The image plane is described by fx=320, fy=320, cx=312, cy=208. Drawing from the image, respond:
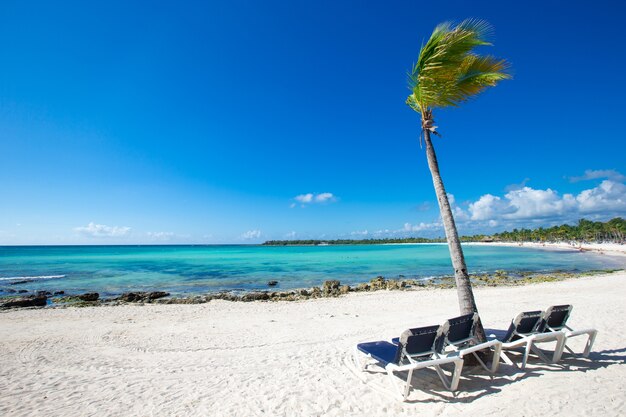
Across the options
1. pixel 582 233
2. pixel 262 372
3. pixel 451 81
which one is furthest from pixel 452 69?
pixel 582 233

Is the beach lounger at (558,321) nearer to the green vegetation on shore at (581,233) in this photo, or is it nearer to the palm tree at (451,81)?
the palm tree at (451,81)

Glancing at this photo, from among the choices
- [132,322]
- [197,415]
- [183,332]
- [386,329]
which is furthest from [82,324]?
[386,329]

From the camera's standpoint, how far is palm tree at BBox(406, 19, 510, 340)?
237 inches

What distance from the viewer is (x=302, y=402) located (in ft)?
16.1

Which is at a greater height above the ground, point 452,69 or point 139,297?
point 452,69

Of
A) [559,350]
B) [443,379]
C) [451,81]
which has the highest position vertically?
[451,81]

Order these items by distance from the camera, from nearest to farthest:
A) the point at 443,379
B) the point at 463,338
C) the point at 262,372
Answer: the point at 443,379 → the point at 463,338 → the point at 262,372

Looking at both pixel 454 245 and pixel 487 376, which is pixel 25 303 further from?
pixel 487 376

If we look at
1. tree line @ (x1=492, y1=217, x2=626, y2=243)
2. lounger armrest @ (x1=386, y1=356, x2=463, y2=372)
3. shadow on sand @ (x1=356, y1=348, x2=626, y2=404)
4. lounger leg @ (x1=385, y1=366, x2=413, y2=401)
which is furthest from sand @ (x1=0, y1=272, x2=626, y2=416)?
tree line @ (x1=492, y1=217, x2=626, y2=243)

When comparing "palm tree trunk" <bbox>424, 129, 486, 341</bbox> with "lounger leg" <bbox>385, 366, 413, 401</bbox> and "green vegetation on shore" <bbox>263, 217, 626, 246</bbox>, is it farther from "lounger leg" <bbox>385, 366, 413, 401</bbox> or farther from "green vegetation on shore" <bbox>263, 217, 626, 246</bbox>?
"green vegetation on shore" <bbox>263, 217, 626, 246</bbox>

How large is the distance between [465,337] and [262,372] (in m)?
3.86

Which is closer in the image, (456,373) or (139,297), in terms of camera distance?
(456,373)

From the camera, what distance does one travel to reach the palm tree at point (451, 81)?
6016 millimetres

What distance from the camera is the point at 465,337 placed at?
18.6 feet
